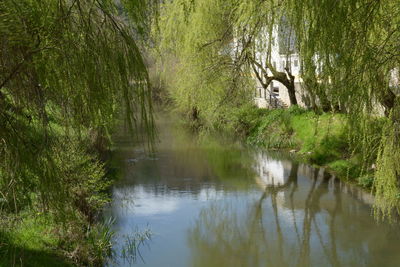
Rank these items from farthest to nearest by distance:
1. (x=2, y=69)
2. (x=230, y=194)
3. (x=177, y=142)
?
(x=177, y=142)
(x=230, y=194)
(x=2, y=69)

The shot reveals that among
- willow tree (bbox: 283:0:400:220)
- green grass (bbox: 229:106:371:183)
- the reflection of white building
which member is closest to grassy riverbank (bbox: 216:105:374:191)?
green grass (bbox: 229:106:371:183)

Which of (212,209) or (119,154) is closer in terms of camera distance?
(212,209)

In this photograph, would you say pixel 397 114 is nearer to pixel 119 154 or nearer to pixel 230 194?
pixel 230 194

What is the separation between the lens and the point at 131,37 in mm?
2279

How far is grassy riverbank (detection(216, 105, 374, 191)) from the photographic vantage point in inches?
430

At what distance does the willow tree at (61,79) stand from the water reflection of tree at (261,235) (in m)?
4.62

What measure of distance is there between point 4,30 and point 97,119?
1.79ft

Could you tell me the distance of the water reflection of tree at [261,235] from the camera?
6672 mm

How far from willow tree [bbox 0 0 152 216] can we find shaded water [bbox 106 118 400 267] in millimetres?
4046

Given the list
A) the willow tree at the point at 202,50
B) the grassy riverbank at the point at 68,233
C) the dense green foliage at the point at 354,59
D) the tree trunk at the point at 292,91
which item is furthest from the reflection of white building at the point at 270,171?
the grassy riverbank at the point at 68,233

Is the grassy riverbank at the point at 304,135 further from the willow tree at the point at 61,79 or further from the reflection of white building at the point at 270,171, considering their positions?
the willow tree at the point at 61,79

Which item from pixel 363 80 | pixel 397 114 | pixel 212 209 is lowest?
pixel 212 209

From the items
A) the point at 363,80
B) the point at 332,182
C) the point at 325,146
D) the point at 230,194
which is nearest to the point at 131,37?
the point at 363,80

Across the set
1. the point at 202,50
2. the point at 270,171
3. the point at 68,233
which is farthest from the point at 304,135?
the point at 68,233
